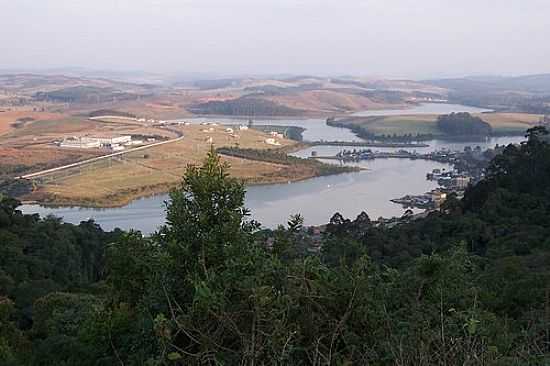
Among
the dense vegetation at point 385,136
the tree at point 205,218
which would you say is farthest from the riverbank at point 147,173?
the tree at point 205,218

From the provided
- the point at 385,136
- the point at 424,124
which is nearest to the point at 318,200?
the point at 385,136

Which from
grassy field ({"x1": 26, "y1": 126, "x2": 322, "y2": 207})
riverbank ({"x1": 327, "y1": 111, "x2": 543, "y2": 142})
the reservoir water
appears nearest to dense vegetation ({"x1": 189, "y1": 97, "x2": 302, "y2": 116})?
riverbank ({"x1": 327, "y1": 111, "x2": 543, "y2": 142})

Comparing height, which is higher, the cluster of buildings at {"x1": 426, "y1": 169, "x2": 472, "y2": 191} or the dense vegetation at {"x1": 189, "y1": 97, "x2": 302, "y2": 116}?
the dense vegetation at {"x1": 189, "y1": 97, "x2": 302, "y2": 116}

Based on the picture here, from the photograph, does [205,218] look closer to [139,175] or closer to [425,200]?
[425,200]

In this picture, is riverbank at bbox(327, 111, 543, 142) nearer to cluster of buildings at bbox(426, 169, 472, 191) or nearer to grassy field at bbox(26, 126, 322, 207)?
cluster of buildings at bbox(426, 169, 472, 191)

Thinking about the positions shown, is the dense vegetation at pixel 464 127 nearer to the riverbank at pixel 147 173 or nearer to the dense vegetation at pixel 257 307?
the riverbank at pixel 147 173

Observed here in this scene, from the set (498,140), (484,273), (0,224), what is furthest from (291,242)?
(498,140)

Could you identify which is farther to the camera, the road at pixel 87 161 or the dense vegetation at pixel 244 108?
the dense vegetation at pixel 244 108
